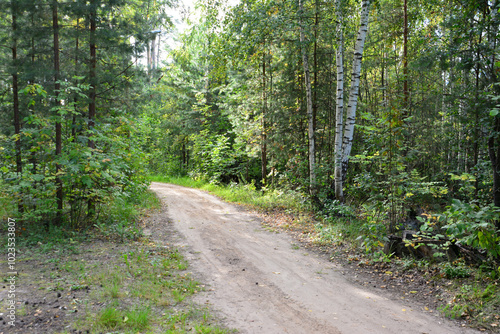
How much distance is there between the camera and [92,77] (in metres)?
8.44

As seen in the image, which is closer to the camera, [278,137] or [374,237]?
[374,237]

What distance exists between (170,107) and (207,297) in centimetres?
2194

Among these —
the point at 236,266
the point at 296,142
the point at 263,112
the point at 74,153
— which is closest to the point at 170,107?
the point at 263,112

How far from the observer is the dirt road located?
4.12 metres

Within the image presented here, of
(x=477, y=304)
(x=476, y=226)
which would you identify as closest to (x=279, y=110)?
(x=476, y=226)

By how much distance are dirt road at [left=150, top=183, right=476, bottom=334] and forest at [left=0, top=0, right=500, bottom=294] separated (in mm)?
1449

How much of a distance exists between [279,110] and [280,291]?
9193 millimetres

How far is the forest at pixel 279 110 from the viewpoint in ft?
21.3

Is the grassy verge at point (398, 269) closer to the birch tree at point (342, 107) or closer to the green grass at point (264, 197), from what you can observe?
the green grass at point (264, 197)

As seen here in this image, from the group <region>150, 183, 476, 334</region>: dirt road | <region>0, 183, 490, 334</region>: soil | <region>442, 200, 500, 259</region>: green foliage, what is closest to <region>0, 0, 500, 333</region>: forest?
<region>442, 200, 500, 259</region>: green foliage

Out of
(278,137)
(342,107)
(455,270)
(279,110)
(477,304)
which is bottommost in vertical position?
(477,304)

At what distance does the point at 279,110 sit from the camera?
13.1 m

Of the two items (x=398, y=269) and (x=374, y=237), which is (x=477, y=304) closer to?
(x=398, y=269)

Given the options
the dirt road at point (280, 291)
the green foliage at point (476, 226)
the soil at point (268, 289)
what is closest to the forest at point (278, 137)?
the green foliage at point (476, 226)
